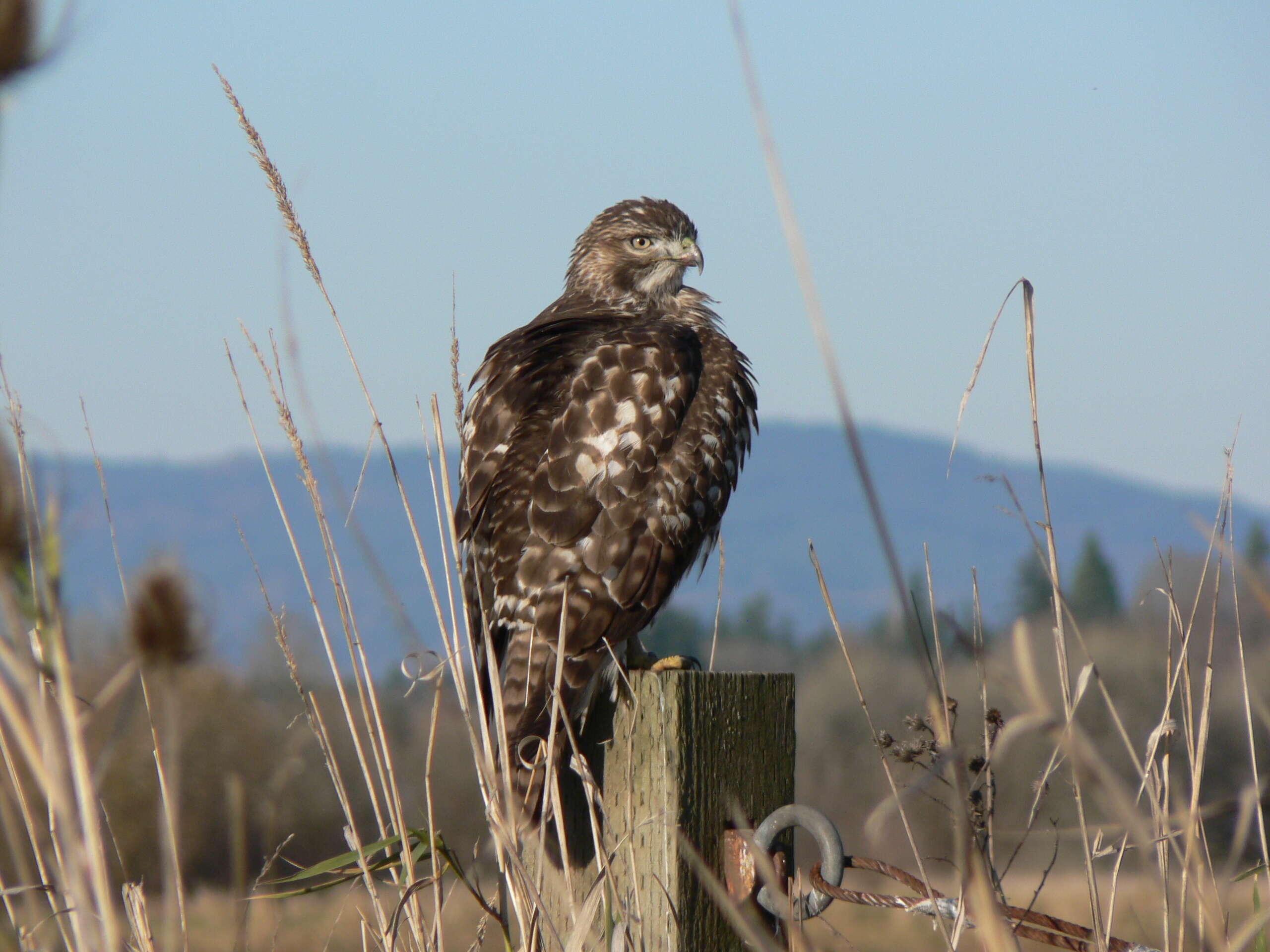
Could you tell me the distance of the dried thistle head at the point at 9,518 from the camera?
676 mm

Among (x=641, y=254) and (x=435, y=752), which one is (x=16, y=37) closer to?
(x=435, y=752)

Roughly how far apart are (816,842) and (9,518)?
60.6 inches

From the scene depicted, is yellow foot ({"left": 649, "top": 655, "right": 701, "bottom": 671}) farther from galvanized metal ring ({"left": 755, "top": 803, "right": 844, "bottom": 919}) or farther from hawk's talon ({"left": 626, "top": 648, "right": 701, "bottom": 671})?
galvanized metal ring ({"left": 755, "top": 803, "right": 844, "bottom": 919})

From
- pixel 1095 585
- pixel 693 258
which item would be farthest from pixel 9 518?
pixel 1095 585

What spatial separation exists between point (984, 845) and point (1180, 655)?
2.46ft

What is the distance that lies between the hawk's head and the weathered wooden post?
2.86 meters

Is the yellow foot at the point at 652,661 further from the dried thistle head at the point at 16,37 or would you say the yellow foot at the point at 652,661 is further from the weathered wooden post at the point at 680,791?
the dried thistle head at the point at 16,37

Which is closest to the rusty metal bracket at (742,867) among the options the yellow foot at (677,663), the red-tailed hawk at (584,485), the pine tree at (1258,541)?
the red-tailed hawk at (584,485)

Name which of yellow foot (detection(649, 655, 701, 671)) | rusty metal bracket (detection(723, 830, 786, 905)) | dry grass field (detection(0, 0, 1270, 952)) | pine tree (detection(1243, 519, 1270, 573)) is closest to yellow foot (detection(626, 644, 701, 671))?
yellow foot (detection(649, 655, 701, 671))

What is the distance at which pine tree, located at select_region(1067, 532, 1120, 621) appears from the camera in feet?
255

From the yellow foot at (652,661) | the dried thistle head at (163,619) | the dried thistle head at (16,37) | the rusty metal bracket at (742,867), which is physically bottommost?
the rusty metal bracket at (742,867)

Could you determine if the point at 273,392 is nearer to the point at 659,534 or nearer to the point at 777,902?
the point at 659,534

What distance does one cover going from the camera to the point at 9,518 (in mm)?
686

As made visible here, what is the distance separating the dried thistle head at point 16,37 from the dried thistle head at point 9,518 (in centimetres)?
21
